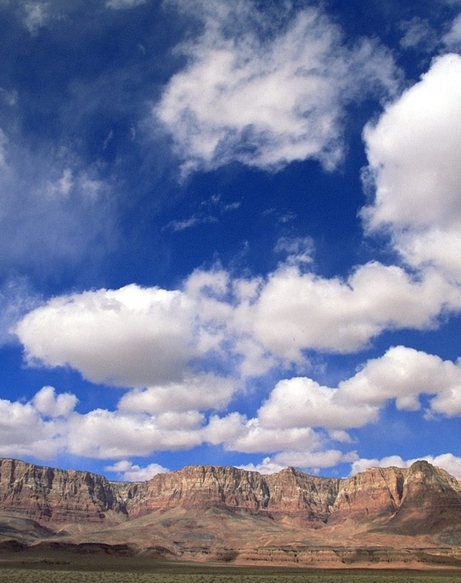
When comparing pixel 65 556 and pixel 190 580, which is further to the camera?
pixel 65 556

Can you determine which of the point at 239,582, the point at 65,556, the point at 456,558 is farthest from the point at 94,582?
the point at 456,558

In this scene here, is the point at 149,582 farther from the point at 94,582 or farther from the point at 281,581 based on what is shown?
the point at 281,581

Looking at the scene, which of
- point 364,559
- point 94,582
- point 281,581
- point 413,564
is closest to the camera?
point 94,582

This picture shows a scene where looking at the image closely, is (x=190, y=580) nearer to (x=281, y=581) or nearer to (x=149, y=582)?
(x=149, y=582)

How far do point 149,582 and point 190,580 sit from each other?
8908mm

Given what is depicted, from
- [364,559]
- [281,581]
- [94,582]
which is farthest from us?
[364,559]

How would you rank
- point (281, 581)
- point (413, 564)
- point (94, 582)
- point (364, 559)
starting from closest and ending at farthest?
point (94, 582)
point (281, 581)
point (413, 564)
point (364, 559)

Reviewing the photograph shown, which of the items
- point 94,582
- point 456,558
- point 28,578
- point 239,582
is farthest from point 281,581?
point 456,558

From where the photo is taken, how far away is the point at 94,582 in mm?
93500

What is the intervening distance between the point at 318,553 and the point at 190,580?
106 meters

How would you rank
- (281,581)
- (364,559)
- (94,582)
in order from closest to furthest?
(94,582) < (281,581) < (364,559)

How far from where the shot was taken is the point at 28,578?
9575 cm

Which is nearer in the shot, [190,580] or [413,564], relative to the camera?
[190,580]

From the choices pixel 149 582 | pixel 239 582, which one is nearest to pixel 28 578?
pixel 149 582
